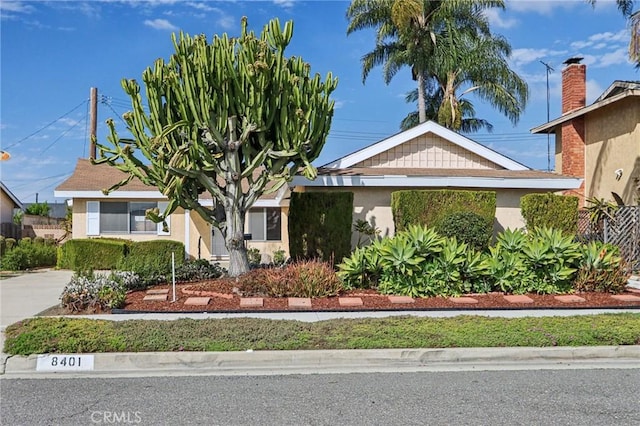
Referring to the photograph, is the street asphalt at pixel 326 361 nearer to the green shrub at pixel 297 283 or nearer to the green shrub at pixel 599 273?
the green shrub at pixel 297 283

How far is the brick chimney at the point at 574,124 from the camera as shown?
2078 cm

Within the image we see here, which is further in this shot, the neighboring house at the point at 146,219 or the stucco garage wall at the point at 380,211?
the neighboring house at the point at 146,219

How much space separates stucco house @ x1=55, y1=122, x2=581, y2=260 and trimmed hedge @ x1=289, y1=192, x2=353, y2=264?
0.72m

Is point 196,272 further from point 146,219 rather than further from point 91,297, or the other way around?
point 146,219

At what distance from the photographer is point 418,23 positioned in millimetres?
26938

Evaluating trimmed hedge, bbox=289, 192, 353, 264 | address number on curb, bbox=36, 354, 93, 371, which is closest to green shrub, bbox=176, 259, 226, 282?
trimmed hedge, bbox=289, 192, 353, 264

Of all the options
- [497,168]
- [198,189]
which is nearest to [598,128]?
[497,168]

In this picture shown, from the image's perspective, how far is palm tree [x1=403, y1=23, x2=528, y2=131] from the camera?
88.1 ft

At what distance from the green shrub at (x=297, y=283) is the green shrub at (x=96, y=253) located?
26.8 ft

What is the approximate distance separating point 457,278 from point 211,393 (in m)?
6.90

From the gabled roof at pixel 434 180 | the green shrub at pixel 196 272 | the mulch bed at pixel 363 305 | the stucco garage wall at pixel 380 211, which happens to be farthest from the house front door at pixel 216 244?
the mulch bed at pixel 363 305

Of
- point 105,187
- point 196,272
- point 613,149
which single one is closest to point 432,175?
point 196,272

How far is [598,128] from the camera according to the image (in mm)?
19750
